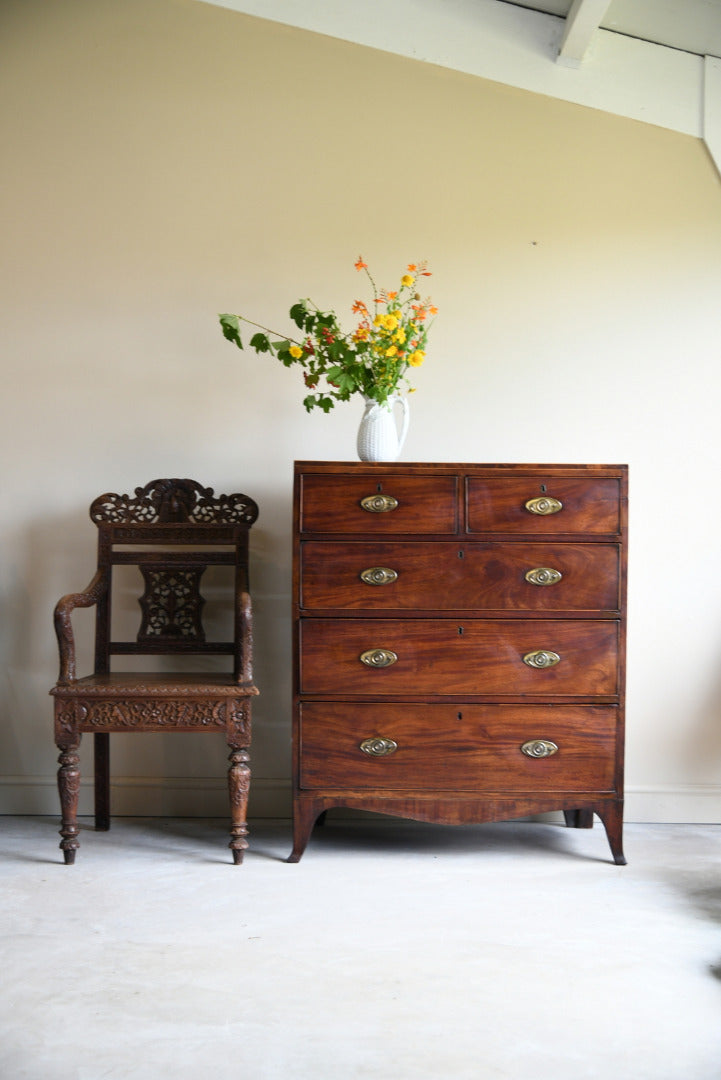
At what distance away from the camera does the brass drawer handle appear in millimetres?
2803

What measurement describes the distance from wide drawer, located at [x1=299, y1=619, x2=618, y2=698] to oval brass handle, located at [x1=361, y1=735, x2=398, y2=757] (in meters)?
0.14

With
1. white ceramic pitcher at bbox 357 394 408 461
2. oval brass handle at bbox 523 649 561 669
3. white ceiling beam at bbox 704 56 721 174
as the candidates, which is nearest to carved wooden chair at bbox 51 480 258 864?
white ceramic pitcher at bbox 357 394 408 461

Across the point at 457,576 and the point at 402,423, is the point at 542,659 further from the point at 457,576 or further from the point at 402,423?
the point at 402,423

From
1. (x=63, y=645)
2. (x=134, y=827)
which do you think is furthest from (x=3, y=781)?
(x=63, y=645)

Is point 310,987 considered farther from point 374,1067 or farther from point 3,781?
→ point 3,781

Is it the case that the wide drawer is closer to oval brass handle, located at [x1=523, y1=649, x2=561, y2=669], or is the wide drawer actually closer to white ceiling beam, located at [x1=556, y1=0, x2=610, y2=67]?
oval brass handle, located at [x1=523, y1=649, x2=561, y2=669]

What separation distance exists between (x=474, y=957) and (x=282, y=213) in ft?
8.24

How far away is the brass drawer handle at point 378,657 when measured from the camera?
9.20 ft

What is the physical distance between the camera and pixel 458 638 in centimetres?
281

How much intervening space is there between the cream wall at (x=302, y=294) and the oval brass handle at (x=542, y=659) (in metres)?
0.67

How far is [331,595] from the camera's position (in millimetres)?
2809

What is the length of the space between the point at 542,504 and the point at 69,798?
1639mm

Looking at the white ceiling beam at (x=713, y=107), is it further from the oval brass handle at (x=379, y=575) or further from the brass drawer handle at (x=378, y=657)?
the brass drawer handle at (x=378, y=657)

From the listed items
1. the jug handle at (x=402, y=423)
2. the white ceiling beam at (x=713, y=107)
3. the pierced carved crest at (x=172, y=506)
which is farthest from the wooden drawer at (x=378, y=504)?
the white ceiling beam at (x=713, y=107)
